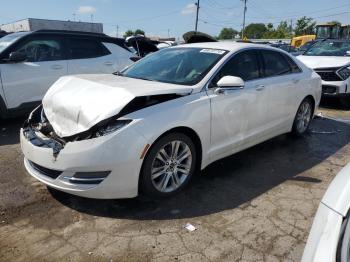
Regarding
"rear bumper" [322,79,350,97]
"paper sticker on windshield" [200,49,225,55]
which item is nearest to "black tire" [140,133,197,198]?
"paper sticker on windshield" [200,49,225,55]

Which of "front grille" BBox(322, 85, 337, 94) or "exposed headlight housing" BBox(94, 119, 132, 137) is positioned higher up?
"exposed headlight housing" BBox(94, 119, 132, 137)

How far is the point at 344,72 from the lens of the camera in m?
8.45

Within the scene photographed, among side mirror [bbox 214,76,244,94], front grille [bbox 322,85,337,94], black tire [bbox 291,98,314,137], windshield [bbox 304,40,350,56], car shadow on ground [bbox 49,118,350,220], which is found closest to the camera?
car shadow on ground [bbox 49,118,350,220]

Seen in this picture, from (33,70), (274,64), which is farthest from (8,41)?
(274,64)

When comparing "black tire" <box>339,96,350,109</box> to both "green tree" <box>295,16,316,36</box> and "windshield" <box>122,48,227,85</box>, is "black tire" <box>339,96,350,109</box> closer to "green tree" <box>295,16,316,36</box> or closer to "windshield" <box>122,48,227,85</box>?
"windshield" <box>122,48,227,85</box>

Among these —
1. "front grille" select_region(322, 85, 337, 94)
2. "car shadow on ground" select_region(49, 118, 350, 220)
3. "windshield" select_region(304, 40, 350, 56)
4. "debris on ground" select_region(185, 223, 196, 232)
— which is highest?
"windshield" select_region(304, 40, 350, 56)

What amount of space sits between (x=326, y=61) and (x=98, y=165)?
7580 millimetres

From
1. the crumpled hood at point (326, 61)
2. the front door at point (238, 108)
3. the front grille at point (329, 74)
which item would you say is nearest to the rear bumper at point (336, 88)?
the front grille at point (329, 74)

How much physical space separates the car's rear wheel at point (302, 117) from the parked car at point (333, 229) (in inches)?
151

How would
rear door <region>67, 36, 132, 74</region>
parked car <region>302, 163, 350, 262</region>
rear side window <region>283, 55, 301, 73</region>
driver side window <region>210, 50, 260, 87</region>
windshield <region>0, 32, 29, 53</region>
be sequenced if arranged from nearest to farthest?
parked car <region>302, 163, 350, 262</region>
driver side window <region>210, 50, 260, 87</region>
rear side window <region>283, 55, 301, 73</region>
windshield <region>0, 32, 29, 53</region>
rear door <region>67, 36, 132, 74</region>

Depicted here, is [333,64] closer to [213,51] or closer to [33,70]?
[213,51]

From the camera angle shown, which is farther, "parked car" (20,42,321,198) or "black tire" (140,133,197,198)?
"black tire" (140,133,197,198)

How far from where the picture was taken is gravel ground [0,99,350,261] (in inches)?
115

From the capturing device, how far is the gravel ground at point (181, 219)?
2926mm
